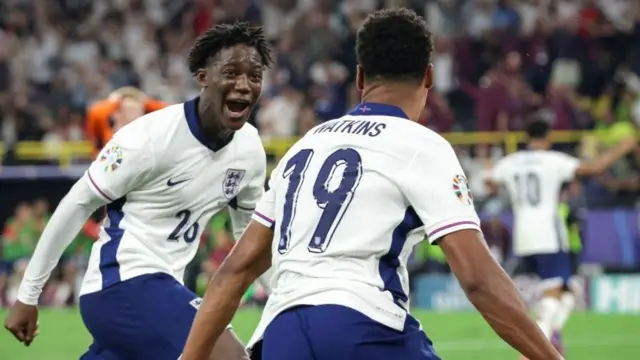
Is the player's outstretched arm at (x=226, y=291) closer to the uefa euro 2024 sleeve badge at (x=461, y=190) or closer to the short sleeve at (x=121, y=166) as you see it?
the uefa euro 2024 sleeve badge at (x=461, y=190)

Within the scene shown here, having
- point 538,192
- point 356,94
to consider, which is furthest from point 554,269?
point 356,94

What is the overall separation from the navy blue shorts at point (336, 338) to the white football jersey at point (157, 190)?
1.79 metres

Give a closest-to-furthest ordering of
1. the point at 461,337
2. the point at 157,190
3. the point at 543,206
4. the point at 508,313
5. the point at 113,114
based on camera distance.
Answer: the point at 508,313, the point at 157,190, the point at 113,114, the point at 543,206, the point at 461,337

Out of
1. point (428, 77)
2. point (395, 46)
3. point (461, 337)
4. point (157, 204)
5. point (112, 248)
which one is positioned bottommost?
point (461, 337)

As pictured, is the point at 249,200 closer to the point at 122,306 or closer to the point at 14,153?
the point at 122,306

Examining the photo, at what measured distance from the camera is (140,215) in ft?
19.1

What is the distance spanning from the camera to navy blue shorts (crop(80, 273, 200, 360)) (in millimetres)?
5539

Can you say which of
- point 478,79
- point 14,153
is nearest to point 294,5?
point 478,79

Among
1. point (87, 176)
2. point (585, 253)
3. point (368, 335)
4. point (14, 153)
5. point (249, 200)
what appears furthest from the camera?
point (14, 153)

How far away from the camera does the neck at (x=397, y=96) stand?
4191mm

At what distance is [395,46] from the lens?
4.11m

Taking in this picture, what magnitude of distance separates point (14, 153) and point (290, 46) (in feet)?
15.9

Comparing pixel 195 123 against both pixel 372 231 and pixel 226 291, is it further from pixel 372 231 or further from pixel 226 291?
pixel 372 231

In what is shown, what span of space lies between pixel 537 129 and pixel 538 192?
640mm
